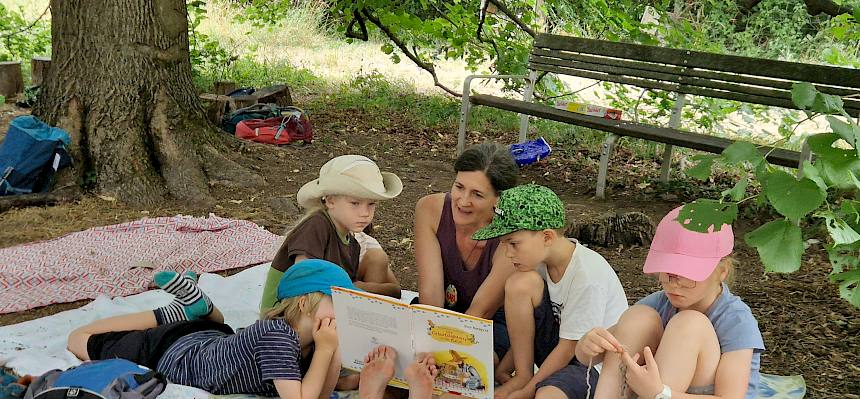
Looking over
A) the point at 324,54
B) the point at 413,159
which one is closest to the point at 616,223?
the point at 413,159

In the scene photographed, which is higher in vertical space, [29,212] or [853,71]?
[853,71]

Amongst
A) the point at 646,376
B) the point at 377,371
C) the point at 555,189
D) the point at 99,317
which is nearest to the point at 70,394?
the point at 377,371

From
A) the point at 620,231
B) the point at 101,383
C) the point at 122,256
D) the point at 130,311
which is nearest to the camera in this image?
the point at 101,383

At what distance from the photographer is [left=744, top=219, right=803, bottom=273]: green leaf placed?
1629mm

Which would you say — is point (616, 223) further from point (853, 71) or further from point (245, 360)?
point (245, 360)

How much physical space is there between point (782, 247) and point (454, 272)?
64.4 inches

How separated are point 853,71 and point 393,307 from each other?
374 cm

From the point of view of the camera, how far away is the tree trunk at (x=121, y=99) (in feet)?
17.2

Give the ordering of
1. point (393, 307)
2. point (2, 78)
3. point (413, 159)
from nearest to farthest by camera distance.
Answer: point (393, 307)
point (413, 159)
point (2, 78)

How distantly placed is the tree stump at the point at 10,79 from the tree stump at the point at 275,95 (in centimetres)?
220

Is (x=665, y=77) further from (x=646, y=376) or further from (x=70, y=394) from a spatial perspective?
(x=70, y=394)

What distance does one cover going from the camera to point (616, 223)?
482 centimetres

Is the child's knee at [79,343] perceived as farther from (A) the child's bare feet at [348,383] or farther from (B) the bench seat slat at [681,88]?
(B) the bench seat slat at [681,88]

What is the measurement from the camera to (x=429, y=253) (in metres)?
3.15
